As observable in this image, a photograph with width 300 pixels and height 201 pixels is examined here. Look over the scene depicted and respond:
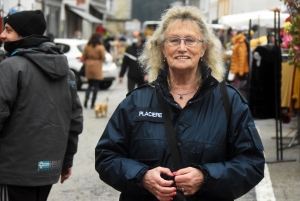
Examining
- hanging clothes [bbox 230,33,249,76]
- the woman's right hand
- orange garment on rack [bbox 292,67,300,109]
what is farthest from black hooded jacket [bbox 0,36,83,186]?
hanging clothes [bbox 230,33,249,76]

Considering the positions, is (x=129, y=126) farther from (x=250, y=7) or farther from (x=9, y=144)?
(x=250, y=7)

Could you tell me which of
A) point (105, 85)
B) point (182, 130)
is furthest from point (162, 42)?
point (105, 85)

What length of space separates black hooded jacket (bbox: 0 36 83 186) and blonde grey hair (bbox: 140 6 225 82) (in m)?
1.21

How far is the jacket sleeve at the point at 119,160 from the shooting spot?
3563 millimetres

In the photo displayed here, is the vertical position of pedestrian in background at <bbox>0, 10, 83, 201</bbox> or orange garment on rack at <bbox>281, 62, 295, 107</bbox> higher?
pedestrian in background at <bbox>0, 10, 83, 201</bbox>

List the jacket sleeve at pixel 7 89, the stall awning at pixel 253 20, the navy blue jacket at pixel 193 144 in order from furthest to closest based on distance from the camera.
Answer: the stall awning at pixel 253 20 → the jacket sleeve at pixel 7 89 → the navy blue jacket at pixel 193 144

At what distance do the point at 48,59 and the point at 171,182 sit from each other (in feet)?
6.21

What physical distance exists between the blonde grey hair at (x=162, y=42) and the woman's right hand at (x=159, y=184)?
0.54m

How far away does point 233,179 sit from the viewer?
354 centimetres

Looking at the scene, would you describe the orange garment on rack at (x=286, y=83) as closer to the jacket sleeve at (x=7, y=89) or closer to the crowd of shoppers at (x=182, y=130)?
the jacket sleeve at (x=7, y=89)

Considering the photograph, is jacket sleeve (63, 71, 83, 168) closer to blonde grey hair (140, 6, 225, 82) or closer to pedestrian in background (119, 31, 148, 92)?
blonde grey hair (140, 6, 225, 82)

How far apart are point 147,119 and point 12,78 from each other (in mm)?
1561

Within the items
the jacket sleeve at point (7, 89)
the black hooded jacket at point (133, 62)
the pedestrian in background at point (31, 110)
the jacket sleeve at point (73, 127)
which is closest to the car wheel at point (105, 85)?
the black hooded jacket at point (133, 62)

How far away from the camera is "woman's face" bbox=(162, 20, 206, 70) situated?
12.1 ft
